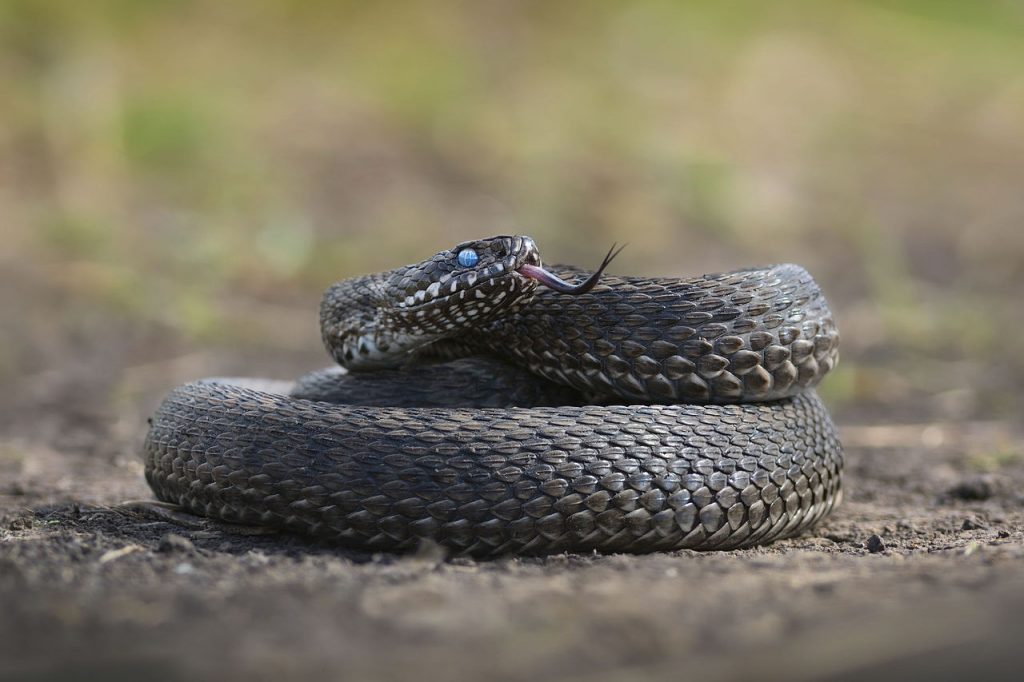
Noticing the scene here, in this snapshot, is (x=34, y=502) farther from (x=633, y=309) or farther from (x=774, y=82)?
(x=774, y=82)

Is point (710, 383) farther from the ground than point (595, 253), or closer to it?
closer to it

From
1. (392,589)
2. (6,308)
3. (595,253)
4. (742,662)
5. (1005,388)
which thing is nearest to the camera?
(742,662)

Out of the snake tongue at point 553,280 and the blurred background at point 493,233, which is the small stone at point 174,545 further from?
the snake tongue at point 553,280

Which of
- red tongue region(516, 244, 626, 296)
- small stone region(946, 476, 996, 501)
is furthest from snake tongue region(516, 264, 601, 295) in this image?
small stone region(946, 476, 996, 501)

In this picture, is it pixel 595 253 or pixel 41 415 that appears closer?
pixel 41 415

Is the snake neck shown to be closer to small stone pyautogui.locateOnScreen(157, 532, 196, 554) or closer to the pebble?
small stone pyautogui.locateOnScreen(157, 532, 196, 554)

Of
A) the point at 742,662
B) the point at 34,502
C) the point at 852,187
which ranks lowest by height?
the point at 742,662

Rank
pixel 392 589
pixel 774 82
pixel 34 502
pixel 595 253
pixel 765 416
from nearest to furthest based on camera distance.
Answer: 1. pixel 392 589
2. pixel 765 416
3. pixel 34 502
4. pixel 595 253
5. pixel 774 82

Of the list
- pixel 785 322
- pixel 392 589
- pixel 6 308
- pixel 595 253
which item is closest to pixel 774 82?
pixel 595 253
